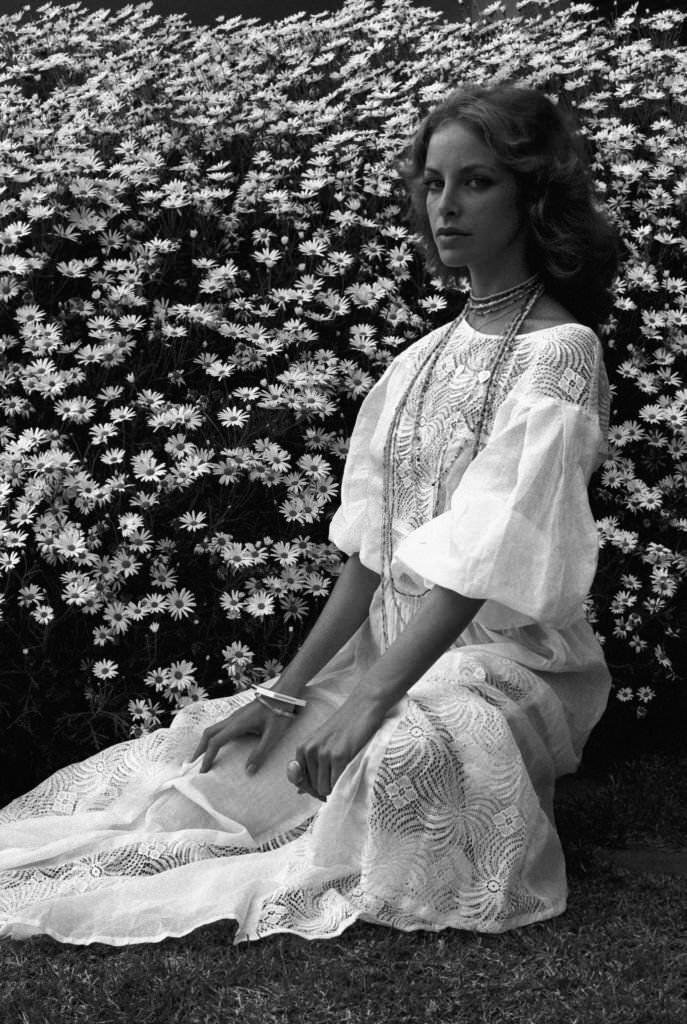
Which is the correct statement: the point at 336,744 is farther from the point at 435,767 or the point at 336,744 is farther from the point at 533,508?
the point at 533,508

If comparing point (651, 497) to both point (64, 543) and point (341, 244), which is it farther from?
point (64, 543)

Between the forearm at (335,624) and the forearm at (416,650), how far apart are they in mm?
389

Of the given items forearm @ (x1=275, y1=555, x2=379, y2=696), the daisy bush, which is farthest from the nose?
forearm @ (x1=275, y1=555, x2=379, y2=696)

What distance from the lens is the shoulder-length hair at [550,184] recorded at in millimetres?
2623

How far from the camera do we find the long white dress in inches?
92.2

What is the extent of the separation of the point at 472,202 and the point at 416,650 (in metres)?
0.85

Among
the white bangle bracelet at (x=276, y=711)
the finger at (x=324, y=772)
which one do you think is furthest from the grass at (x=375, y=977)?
the white bangle bracelet at (x=276, y=711)

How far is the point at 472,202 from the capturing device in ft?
8.61

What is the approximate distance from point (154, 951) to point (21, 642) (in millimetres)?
1090

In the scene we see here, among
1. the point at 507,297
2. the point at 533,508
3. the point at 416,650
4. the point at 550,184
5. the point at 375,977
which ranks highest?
the point at 550,184

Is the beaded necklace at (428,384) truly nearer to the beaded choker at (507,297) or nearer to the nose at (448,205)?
the beaded choker at (507,297)

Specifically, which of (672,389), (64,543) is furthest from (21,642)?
(672,389)

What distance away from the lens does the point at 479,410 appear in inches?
104

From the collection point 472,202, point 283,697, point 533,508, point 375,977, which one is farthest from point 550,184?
point 375,977
